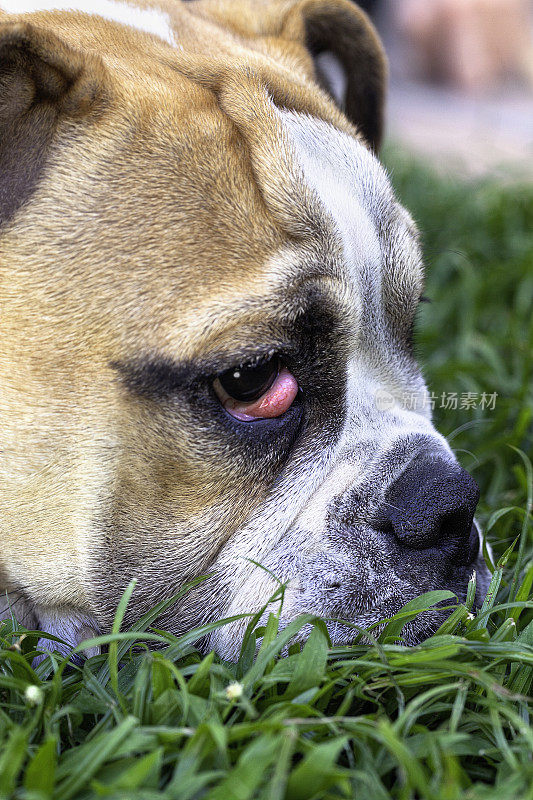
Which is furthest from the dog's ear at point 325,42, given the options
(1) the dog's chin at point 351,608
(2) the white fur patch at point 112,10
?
(1) the dog's chin at point 351,608

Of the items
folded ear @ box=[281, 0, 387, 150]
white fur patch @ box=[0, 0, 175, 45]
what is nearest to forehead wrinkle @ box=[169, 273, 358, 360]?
white fur patch @ box=[0, 0, 175, 45]

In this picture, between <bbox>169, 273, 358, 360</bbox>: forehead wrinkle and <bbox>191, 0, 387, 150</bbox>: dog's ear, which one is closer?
<bbox>169, 273, 358, 360</bbox>: forehead wrinkle

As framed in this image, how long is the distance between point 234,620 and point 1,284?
104 cm

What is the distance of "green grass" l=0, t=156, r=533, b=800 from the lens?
63.4 inches

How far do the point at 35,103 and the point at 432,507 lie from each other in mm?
1481

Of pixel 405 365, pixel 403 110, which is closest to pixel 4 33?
pixel 405 365

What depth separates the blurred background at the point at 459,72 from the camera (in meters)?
8.87

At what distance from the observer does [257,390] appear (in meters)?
2.21

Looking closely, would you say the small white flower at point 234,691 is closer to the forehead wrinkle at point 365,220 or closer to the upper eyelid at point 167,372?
the upper eyelid at point 167,372

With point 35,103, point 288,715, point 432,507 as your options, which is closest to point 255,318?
point 432,507

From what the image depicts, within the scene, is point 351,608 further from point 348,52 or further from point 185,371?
point 348,52

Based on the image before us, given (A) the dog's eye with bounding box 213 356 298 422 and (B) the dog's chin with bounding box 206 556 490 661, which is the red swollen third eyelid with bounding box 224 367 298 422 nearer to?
(A) the dog's eye with bounding box 213 356 298 422

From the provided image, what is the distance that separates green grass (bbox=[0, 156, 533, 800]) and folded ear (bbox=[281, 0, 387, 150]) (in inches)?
72.3

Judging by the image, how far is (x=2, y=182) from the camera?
7.27 ft
